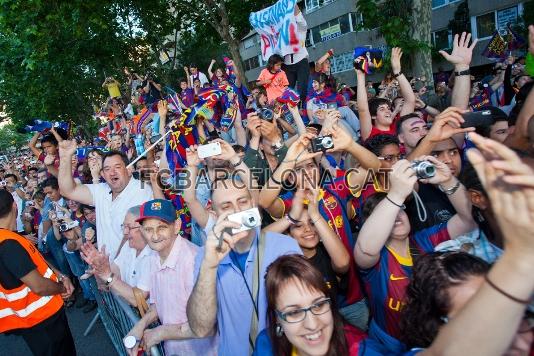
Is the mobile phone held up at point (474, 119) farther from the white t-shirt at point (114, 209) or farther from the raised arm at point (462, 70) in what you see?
the white t-shirt at point (114, 209)

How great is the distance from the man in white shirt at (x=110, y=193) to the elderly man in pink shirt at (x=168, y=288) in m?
1.34

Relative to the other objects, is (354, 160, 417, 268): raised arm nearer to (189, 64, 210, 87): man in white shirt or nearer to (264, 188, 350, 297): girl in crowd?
(264, 188, 350, 297): girl in crowd

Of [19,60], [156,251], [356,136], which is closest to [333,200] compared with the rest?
[156,251]

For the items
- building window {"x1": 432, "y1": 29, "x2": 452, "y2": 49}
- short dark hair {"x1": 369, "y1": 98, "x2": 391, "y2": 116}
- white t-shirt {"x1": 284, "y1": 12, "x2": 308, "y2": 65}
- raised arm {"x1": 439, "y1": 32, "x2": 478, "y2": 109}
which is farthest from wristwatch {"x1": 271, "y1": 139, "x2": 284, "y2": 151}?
building window {"x1": 432, "y1": 29, "x2": 452, "y2": 49}

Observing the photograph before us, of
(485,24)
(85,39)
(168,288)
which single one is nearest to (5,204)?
(168,288)

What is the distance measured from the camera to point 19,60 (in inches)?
744

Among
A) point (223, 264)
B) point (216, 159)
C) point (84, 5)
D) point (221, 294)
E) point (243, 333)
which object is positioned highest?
point (84, 5)

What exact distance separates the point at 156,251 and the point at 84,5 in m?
10.6

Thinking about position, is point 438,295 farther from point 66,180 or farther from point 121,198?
point 66,180

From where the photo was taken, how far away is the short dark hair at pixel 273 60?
5.90 m

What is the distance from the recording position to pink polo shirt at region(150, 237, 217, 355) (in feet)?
8.51

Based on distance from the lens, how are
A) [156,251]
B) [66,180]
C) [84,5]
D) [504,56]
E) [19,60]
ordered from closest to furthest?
1. [156,251]
2. [66,180]
3. [504,56]
4. [84,5]
5. [19,60]

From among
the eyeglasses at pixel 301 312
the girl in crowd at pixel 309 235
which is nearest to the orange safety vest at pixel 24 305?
the girl in crowd at pixel 309 235

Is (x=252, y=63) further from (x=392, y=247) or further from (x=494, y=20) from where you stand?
(x=392, y=247)
